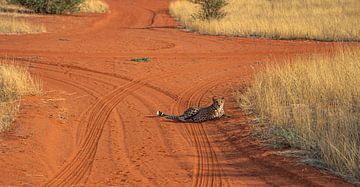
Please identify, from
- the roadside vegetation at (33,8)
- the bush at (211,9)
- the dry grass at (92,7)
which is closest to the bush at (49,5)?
the roadside vegetation at (33,8)

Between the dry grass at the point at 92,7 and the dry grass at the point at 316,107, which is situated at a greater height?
the dry grass at the point at 92,7

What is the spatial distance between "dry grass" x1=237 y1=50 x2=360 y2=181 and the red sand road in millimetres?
328

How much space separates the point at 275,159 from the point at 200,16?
1988 centimetres

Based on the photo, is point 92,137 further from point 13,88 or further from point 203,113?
point 13,88

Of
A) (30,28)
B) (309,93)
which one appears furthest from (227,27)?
(309,93)

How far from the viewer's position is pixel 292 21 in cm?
2319

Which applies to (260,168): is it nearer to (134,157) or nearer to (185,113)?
(134,157)

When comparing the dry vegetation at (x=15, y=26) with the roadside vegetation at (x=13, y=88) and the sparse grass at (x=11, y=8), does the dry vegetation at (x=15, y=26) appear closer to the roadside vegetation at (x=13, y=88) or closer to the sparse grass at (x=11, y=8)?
the sparse grass at (x=11, y=8)

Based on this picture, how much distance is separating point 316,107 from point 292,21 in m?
15.8

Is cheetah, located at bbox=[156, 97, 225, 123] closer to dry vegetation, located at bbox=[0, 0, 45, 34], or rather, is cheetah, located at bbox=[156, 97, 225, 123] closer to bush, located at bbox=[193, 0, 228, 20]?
dry vegetation, located at bbox=[0, 0, 45, 34]

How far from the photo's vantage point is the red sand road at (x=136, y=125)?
620cm

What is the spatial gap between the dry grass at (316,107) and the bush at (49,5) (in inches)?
847

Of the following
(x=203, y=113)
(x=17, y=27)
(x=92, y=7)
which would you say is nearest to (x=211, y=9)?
(x=17, y=27)

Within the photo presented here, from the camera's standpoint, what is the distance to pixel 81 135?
7.92 meters
